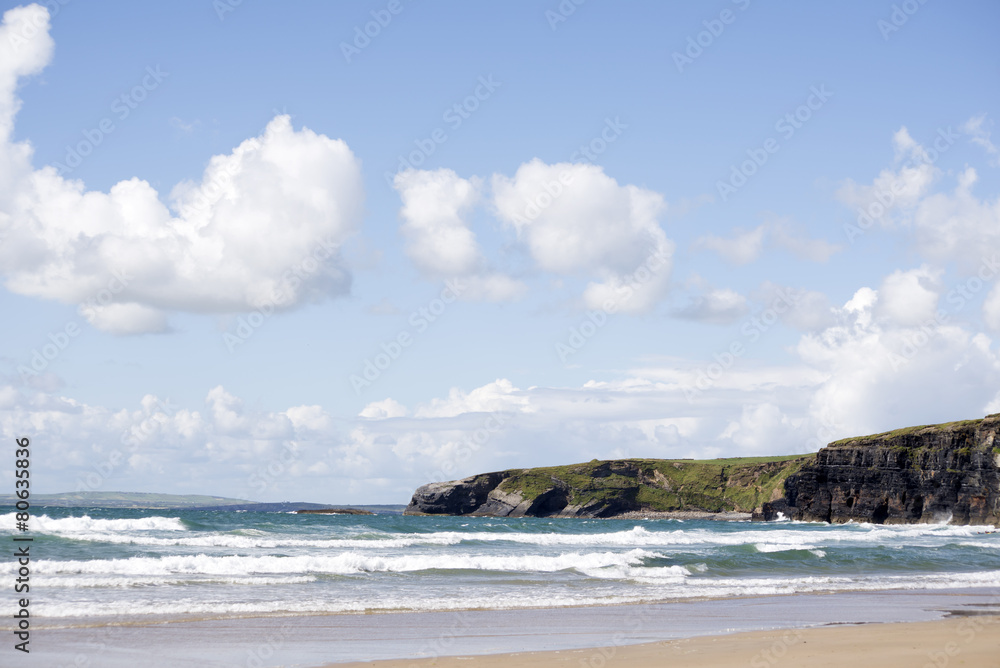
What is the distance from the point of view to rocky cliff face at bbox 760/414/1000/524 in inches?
3489

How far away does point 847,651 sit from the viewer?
1263 centimetres

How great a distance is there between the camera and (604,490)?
495 ft

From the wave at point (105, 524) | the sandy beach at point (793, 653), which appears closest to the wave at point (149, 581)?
the sandy beach at point (793, 653)

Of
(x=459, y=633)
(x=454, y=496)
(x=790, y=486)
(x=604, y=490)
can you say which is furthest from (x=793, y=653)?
(x=604, y=490)

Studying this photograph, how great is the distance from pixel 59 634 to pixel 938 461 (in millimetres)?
103248

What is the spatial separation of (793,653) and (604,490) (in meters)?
142

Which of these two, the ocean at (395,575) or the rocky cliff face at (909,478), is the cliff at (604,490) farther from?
the ocean at (395,575)

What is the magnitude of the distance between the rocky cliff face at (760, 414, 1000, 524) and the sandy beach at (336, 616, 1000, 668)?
86810 mm

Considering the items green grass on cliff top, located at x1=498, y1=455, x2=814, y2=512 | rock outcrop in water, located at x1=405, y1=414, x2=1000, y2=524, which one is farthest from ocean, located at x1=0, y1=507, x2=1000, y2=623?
green grass on cliff top, located at x1=498, y1=455, x2=814, y2=512

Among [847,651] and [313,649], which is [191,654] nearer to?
[313,649]

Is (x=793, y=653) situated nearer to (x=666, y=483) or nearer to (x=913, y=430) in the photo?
(x=913, y=430)

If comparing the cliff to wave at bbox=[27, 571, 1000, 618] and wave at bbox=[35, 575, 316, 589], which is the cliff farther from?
wave at bbox=[35, 575, 316, 589]

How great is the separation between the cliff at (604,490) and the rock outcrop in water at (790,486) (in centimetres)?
20

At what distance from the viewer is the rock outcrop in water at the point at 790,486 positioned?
301 ft
